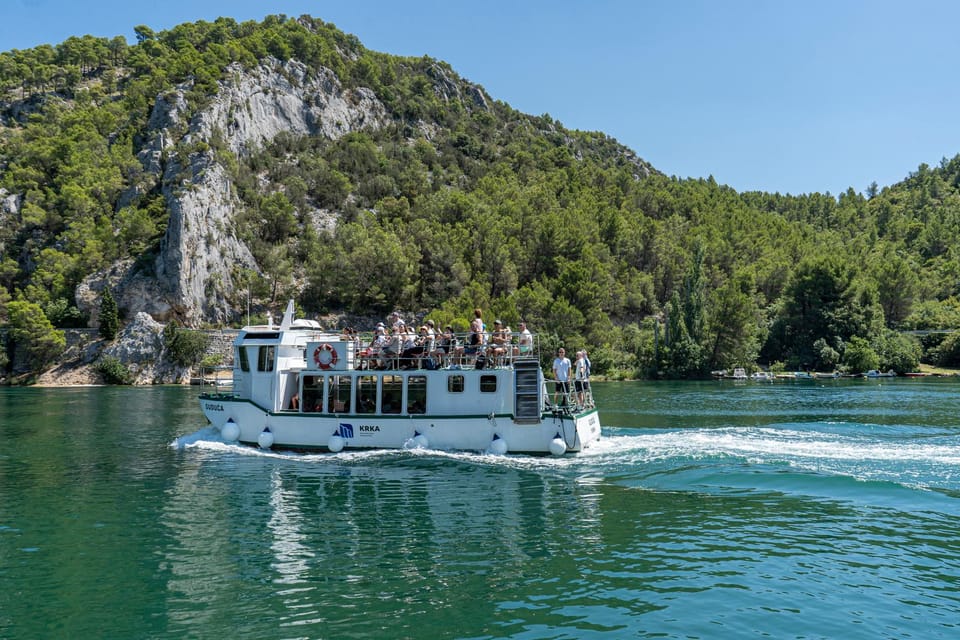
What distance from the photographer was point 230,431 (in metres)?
28.0

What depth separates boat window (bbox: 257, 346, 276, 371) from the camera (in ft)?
90.7

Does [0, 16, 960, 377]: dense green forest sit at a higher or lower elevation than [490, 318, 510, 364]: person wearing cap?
higher

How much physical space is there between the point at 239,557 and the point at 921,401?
48654mm

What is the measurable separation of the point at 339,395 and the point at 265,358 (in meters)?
3.29

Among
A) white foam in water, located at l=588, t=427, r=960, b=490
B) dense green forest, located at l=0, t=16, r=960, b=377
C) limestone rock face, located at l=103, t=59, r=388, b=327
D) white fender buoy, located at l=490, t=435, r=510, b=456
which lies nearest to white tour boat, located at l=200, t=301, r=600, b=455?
white fender buoy, located at l=490, t=435, r=510, b=456

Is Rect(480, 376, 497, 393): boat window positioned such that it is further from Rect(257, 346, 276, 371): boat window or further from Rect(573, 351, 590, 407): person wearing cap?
Rect(257, 346, 276, 371): boat window

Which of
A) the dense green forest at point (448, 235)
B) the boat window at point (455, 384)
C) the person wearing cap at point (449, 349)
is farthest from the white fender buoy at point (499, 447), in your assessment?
the dense green forest at point (448, 235)

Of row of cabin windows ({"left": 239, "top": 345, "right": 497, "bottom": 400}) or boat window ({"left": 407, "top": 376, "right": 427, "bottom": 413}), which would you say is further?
boat window ({"left": 407, "top": 376, "right": 427, "bottom": 413})

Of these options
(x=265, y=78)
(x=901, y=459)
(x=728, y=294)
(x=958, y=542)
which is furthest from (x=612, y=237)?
(x=958, y=542)

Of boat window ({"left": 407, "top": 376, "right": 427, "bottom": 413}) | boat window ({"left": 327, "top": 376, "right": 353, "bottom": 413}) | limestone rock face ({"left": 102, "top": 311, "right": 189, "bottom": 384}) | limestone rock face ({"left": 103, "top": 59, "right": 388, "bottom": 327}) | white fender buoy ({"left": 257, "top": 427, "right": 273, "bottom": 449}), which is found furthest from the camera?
limestone rock face ({"left": 103, "top": 59, "right": 388, "bottom": 327})

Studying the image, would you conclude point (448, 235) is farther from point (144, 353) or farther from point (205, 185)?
point (144, 353)

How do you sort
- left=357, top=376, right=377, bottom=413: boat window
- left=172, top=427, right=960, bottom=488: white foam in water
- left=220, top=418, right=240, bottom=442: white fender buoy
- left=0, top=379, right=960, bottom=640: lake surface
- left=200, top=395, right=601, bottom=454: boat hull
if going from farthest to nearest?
left=220, top=418, right=240, bottom=442: white fender buoy, left=357, top=376, right=377, bottom=413: boat window, left=200, top=395, right=601, bottom=454: boat hull, left=172, top=427, right=960, bottom=488: white foam in water, left=0, top=379, right=960, bottom=640: lake surface

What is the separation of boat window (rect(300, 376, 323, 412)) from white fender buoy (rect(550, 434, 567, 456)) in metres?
9.16

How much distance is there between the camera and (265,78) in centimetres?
13225
